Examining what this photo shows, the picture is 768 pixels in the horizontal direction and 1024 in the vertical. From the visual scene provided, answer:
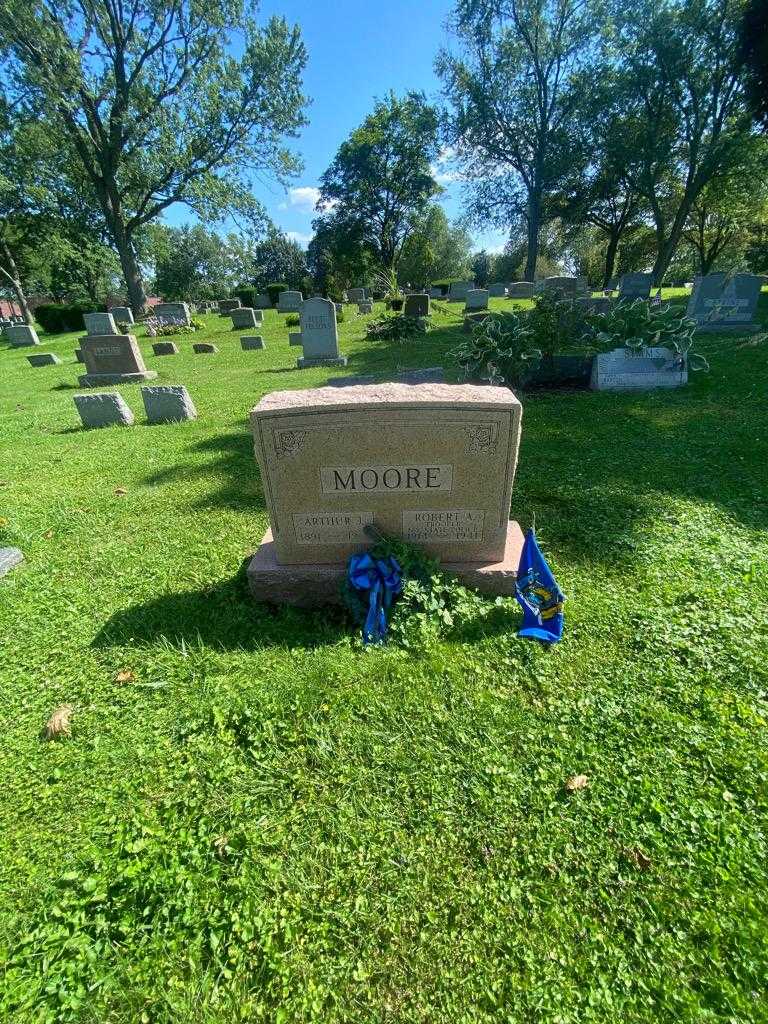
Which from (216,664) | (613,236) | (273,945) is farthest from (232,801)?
(613,236)

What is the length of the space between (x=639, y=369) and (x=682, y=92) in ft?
79.5

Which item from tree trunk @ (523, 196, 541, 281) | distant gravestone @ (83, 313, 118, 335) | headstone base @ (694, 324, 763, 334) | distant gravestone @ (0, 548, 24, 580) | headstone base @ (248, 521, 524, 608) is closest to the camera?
headstone base @ (248, 521, 524, 608)

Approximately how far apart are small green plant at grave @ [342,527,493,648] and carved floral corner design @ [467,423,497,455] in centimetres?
65

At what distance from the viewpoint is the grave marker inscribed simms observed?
7.95 ft

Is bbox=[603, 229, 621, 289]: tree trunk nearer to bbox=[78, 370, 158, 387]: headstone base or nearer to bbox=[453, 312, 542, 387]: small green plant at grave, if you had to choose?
bbox=[453, 312, 542, 387]: small green plant at grave

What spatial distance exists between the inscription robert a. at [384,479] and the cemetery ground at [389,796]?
744 millimetres

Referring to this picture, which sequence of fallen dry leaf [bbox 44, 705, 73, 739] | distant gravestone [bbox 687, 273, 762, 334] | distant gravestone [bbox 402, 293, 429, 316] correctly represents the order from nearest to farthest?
1. fallen dry leaf [bbox 44, 705, 73, 739]
2. distant gravestone [bbox 687, 273, 762, 334]
3. distant gravestone [bbox 402, 293, 429, 316]

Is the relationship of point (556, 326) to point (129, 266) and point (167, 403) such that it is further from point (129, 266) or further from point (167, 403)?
point (129, 266)

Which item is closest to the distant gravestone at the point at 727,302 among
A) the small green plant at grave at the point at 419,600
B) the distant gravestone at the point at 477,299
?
the distant gravestone at the point at 477,299

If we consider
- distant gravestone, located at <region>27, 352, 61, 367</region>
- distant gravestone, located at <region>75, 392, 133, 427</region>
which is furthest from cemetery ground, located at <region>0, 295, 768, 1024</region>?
distant gravestone, located at <region>27, 352, 61, 367</region>

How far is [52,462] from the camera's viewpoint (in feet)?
18.3

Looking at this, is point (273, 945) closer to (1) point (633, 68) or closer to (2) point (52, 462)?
(2) point (52, 462)

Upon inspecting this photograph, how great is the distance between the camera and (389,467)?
2545 mm

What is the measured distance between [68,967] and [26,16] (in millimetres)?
28099
